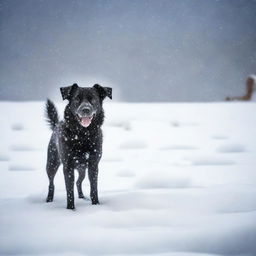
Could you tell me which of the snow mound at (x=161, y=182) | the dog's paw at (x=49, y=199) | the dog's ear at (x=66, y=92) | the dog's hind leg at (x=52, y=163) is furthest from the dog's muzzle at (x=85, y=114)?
the snow mound at (x=161, y=182)

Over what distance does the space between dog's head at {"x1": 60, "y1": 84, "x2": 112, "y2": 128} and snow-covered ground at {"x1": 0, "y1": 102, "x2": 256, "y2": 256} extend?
0.89 meters

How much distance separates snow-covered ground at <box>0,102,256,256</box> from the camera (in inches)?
85.8

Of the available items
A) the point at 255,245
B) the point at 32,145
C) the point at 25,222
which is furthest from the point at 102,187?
the point at 32,145

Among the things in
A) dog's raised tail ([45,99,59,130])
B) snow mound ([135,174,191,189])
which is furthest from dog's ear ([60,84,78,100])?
snow mound ([135,174,191,189])

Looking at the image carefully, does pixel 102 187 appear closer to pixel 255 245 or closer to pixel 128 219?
pixel 128 219

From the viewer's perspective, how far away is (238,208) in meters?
2.87

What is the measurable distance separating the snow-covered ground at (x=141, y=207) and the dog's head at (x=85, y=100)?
2.93 feet

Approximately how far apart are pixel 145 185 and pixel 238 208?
1416mm

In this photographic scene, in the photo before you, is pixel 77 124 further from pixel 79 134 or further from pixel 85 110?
pixel 85 110

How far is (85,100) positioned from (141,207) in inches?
45.8

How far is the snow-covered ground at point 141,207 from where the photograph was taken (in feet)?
7.15

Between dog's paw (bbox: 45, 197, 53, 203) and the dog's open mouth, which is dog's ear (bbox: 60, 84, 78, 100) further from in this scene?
dog's paw (bbox: 45, 197, 53, 203)

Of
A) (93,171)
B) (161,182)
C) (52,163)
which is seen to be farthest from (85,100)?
(161,182)

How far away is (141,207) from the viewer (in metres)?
2.90
